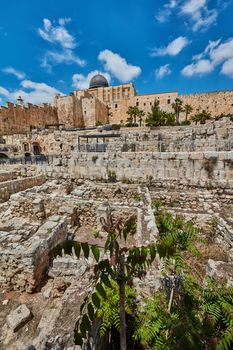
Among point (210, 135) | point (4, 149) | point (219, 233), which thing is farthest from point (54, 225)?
point (4, 149)

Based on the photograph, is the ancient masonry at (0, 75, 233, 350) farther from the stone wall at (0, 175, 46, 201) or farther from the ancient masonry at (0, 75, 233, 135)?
the ancient masonry at (0, 75, 233, 135)

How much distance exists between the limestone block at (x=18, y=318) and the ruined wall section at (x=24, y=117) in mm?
39675

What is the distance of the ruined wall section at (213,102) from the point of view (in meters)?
44.7

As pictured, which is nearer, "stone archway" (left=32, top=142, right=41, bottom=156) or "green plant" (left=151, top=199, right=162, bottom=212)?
"green plant" (left=151, top=199, right=162, bottom=212)

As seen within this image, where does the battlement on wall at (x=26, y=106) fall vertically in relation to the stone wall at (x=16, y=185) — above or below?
above

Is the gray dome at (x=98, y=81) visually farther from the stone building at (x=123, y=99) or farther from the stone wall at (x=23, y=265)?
the stone wall at (x=23, y=265)

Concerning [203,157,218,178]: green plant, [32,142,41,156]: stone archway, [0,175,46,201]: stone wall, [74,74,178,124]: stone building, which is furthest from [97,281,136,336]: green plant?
[74,74,178,124]: stone building

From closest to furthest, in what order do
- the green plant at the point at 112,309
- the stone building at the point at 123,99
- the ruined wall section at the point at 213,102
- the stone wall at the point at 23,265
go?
the green plant at the point at 112,309 < the stone wall at the point at 23,265 < the ruined wall section at the point at 213,102 < the stone building at the point at 123,99

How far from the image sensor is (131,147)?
12.2 meters

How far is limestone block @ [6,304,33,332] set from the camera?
3164mm

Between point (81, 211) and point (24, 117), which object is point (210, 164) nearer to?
point (81, 211)

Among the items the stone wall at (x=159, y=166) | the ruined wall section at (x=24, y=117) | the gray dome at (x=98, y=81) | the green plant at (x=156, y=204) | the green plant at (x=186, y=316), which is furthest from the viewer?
the gray dome at (x=98, y=81)

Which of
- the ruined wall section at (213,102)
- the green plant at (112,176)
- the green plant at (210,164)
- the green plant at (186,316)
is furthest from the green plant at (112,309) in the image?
the ruined wall section at (213,102)

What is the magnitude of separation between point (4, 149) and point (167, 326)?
102ft
